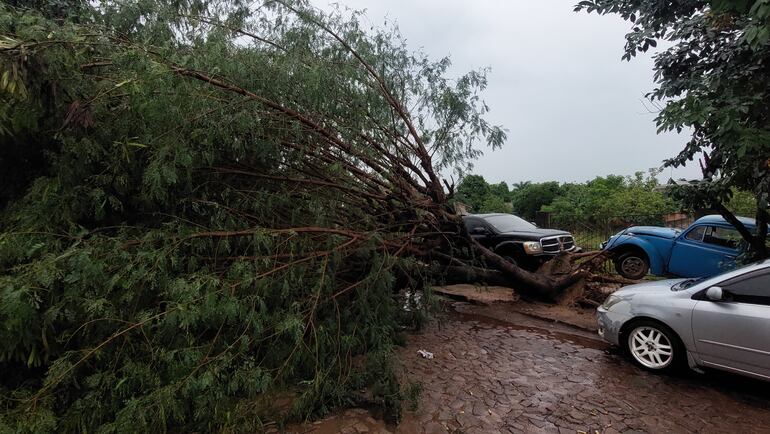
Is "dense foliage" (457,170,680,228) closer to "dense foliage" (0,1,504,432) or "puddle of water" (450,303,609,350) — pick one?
"puddle of water" (450,303,609,350)

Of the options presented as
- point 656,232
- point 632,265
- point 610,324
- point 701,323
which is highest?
point 656,232

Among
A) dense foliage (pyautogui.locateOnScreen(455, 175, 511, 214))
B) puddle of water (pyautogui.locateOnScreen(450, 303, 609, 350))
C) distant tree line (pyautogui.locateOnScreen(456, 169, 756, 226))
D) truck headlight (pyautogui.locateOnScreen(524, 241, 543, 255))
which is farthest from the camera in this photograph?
distant tree line (pyautogui.locateOnScreen(456, 169, 756, 226))

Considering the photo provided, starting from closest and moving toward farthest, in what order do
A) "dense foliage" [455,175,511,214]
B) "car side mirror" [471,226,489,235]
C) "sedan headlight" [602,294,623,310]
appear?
"sedan headlight" [602,294,623,310]
"dense foliage" [455,175,511,214]
"car side mirror" [471,226,489,235]

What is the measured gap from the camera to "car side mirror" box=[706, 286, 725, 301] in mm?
3883

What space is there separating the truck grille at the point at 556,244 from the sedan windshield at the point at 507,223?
2.39 ft

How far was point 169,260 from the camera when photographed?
3.56 metres

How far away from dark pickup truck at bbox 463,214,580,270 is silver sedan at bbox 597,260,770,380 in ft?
11.6

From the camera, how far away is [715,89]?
179 inches

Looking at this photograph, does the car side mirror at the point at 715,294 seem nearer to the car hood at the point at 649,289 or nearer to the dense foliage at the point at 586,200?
the car hood at the point at 649,289

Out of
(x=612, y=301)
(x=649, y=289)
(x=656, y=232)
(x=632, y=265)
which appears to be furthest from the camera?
(x=632, y=265)

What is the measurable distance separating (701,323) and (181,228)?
498cm

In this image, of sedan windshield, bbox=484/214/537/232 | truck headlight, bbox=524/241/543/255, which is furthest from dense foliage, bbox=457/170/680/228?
truck headlight, bbox=524/241/543/255

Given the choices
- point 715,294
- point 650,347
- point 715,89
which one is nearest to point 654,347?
point 650,347

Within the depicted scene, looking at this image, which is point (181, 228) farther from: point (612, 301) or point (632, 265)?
point (632, 265)
